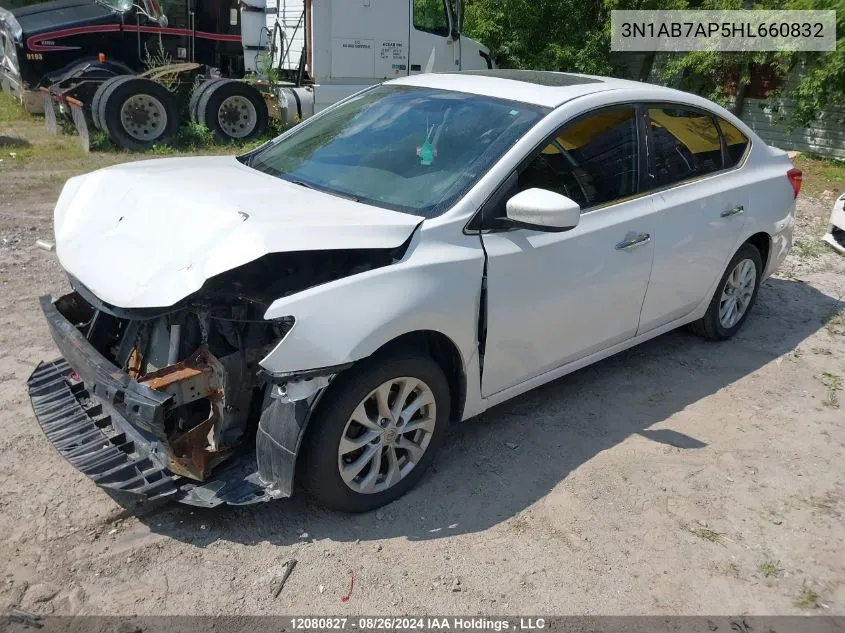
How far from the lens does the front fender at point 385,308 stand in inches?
111

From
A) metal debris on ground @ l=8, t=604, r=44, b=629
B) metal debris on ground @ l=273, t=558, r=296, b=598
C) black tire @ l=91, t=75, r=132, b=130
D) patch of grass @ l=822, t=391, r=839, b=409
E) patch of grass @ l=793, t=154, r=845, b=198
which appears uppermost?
black tire @ l=91, t=75, r=132, b=130

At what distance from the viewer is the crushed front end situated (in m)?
2.96

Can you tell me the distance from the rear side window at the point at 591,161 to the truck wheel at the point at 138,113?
8.94 metres

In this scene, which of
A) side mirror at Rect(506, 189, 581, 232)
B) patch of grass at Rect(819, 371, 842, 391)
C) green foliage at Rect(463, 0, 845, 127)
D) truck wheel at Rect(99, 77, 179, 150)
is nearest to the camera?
side mirror at Rect(506, 189, 581, 232)

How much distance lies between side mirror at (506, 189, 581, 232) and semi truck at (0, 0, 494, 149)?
9.31 m

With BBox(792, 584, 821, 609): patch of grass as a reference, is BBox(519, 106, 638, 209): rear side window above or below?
above

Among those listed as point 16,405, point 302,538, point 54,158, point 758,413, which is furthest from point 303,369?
point 54,158

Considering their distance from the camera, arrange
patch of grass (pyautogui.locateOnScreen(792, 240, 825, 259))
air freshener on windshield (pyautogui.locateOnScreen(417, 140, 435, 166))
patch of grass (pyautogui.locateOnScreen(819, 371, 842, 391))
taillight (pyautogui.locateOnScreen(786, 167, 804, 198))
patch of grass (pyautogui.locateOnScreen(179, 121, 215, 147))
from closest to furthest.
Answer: air freshener on windshield (pyautogui.locateOnScreen(417, 140, 435, 166)) < patch of grass (pyautogui.locateOnScreen(819, 371, 842, 391)) < taillight (pyautogui.locateOnScreen(786, 167, 804, 198)) < patch of grass (pyautogui.locateOnScreen(792, 240, 825, 259)) < patch of grass (pyautogui.locateOnScreen(179, 121, 215, 147))

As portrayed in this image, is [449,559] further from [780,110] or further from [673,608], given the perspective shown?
[780,110]

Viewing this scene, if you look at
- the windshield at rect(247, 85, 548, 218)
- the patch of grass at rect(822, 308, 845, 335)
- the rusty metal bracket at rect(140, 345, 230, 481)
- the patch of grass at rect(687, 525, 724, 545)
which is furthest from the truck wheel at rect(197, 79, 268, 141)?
the patch of grass at rect(687, 525, 724, 545)

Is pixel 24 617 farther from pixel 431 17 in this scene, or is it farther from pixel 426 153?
pixel 431 17

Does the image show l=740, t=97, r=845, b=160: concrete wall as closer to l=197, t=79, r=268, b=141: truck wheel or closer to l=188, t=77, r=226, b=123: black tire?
l=197, t=79, r=268, b=141: truck wheel

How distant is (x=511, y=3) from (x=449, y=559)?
1429 cm

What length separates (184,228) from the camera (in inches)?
122
